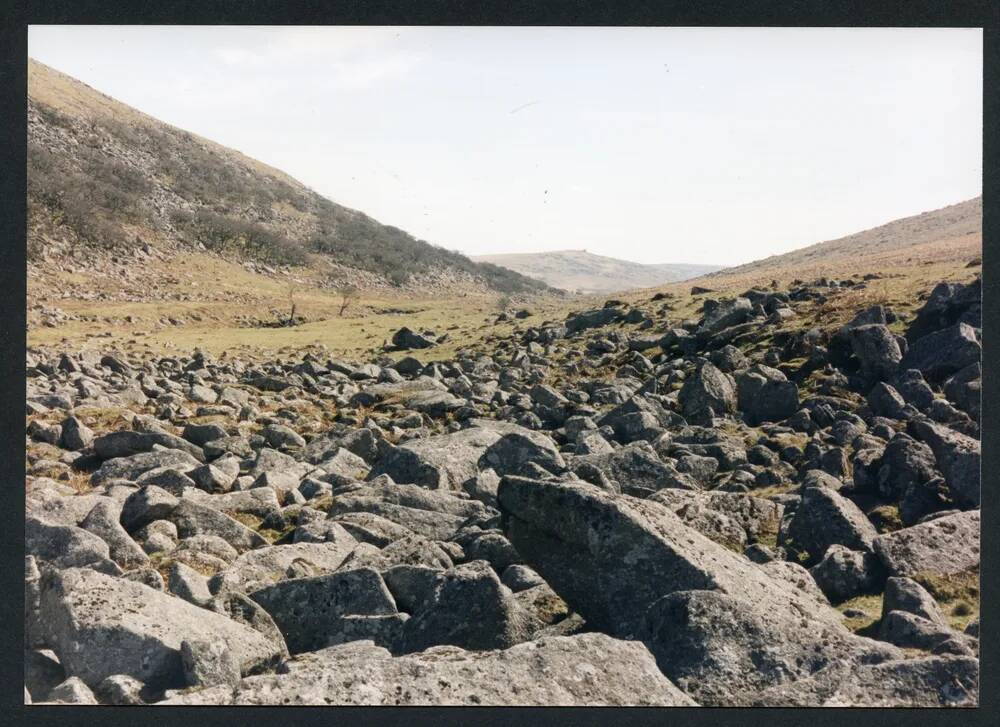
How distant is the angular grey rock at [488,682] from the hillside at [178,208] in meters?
66.0

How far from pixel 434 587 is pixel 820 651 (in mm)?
4041

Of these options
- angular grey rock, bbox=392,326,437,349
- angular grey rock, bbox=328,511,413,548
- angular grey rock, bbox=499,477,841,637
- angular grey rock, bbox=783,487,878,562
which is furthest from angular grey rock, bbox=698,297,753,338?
angular grey rock, bbox=499,477,841,637

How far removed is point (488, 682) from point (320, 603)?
8.33ft

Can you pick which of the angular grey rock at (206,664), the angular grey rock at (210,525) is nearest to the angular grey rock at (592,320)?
the angular grey rock at (210,525)

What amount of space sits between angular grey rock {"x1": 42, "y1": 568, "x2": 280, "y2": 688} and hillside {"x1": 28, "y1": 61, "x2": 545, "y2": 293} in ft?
211

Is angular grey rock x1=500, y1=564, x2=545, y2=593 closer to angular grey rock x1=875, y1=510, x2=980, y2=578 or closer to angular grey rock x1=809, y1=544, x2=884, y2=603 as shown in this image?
angular grey rock x1=809, y1=544, x2=884, y2=603

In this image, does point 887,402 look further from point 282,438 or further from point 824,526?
point 282,438

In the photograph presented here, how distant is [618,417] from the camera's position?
2014 centimetres

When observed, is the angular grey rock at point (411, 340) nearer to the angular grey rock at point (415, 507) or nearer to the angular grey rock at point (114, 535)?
the angular grey rock at point (415, 507)

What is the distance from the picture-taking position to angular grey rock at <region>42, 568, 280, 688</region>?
8.73m

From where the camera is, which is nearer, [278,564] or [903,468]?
[278,564]

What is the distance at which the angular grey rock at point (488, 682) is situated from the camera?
8438 millimetres

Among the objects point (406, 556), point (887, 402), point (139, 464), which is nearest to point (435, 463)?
point (406, 556)

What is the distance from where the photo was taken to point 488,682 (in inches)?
335
